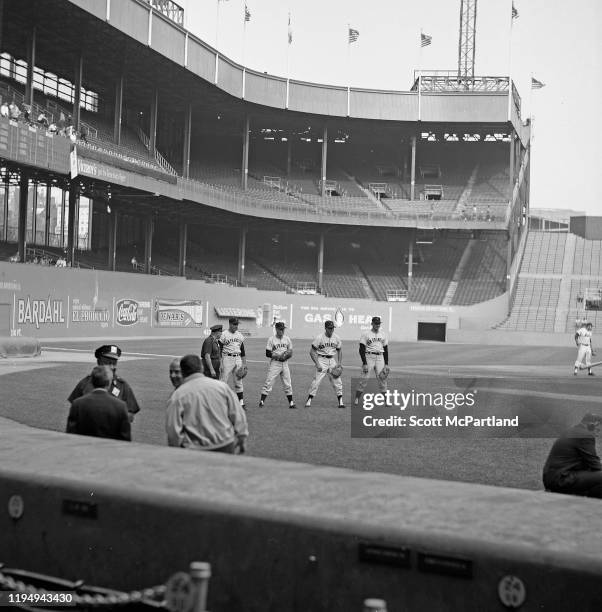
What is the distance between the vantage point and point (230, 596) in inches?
196

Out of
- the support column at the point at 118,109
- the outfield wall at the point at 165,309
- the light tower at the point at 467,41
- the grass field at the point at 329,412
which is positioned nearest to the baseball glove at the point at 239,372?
the grass field at the point at 329,412

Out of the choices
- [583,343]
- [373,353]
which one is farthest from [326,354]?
[583,343]

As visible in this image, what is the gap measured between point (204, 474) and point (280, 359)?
39.1 feet

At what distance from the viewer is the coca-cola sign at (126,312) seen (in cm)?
4681

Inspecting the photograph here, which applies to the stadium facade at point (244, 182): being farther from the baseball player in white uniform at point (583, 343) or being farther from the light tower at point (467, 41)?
the baseball player in white uniform at point (583, 343)

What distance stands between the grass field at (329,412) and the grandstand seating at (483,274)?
2693 cm

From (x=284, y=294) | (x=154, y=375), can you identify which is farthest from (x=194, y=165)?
(x=154, y=375)

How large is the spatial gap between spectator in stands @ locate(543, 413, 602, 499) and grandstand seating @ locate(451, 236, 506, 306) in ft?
172

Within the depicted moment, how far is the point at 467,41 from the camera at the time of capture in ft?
228

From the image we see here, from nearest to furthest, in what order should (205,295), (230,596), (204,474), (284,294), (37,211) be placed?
1. (230,596)
2. (204,474)
3. (37,211)
4. (205,295)
5. (284,294)

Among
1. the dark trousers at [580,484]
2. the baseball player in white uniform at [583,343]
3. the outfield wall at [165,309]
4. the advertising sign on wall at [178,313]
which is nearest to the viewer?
the dark trousers at [580,484]

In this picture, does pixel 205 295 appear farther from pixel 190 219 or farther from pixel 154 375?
pixel 154 375

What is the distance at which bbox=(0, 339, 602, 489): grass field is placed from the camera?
39.1ft

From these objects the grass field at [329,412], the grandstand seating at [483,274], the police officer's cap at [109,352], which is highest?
the grandstand seating at [483,274]
